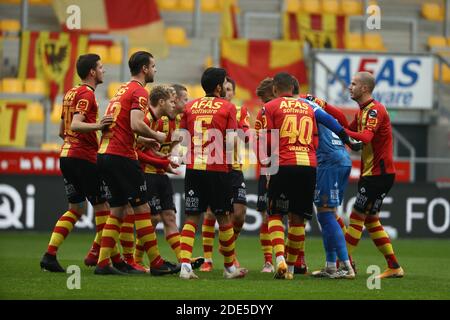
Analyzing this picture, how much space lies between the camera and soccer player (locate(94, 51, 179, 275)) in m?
10.8

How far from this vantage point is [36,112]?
2297 cm

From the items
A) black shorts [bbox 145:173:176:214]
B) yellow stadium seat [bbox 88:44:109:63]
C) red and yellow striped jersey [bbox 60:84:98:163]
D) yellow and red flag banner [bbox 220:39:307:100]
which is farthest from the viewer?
yellow and red flag banner [bbox 220:39:307:100]

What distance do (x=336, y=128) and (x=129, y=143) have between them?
2155 mm

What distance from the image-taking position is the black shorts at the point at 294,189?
10922 mm

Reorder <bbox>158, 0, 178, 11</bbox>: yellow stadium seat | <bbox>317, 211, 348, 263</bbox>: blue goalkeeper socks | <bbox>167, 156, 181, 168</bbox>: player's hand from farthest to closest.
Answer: <bbox>158, 0, 178, 11</bbox>: yellow stadium seat < <bbox>167, 156, 181, 168</bbox>: player's hand < <bbox>317, 211, 348, 263</bbox>: blue goalkeeper socks

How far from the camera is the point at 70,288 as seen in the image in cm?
963

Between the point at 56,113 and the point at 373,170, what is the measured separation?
1264 cm

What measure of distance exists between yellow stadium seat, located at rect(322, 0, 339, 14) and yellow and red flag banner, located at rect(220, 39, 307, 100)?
12.3 feet

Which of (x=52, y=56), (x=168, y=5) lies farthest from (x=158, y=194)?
(x=168, y=5)

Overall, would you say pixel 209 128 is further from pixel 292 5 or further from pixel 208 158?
pixel 292 5

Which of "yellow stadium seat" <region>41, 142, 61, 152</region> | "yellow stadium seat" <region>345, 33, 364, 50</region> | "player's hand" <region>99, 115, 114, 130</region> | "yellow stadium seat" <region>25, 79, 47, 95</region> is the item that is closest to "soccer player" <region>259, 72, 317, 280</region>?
"player's hand" <region>99, 115, 114, 130</region>

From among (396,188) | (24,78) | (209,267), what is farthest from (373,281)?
(24,78)

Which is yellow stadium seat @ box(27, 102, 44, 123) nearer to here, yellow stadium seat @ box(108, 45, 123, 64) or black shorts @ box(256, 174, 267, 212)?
yellow stadium seat @ box(108, 45, 123, 64)
